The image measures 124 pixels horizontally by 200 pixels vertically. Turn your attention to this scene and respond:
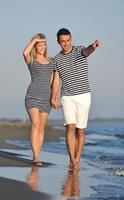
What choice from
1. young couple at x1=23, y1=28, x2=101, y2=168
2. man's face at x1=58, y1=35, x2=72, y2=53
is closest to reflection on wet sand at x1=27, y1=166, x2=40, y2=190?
young couple at x1=23, y1=28, x2=101, y2=168

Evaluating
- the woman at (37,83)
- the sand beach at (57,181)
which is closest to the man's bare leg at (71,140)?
the sand beach at (57,181)

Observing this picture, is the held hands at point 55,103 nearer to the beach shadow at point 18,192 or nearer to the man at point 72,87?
the man at point 72,87

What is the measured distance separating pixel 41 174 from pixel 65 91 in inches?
56.6

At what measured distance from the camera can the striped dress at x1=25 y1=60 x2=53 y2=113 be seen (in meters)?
7.37

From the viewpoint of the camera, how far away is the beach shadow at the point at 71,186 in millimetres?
5079

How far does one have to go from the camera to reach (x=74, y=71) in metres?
7.20

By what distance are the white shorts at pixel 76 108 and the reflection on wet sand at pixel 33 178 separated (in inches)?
34.4

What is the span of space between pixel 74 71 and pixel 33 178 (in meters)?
1.79

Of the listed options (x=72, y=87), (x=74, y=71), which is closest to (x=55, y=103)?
(x=72, y=87)

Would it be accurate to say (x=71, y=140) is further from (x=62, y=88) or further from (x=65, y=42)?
(x=65, y=42)

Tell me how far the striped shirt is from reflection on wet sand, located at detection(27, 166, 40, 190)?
1120mm

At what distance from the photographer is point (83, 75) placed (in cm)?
724

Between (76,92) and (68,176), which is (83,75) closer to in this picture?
(76,92)

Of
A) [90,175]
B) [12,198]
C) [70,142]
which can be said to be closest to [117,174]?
[90,175]
